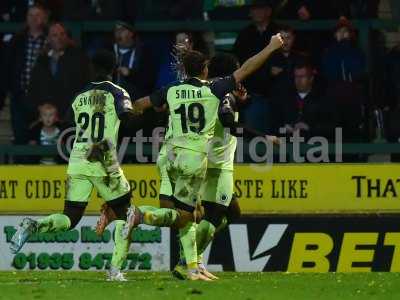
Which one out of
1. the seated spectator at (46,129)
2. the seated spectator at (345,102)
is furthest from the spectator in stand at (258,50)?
the seated spectator at (46,129)

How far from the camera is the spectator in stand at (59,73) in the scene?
54.8 ft

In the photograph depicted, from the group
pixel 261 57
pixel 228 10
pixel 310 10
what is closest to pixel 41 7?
pixel 228 10

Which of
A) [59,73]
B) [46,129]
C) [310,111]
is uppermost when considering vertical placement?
[59,73]

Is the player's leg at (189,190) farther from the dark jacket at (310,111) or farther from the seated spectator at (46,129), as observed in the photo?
the seated spectator at (46,129)

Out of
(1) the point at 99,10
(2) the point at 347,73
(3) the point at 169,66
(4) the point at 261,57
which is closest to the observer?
(4) the point at 261,57

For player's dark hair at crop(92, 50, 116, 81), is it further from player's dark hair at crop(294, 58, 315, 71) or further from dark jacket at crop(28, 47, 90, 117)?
dark jacket at crop(28, 47, 90, 117)

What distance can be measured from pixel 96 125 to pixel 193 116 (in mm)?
889

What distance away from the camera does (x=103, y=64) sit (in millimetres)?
12375

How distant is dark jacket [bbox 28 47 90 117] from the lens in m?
16.7

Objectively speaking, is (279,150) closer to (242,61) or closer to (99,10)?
(242,61)

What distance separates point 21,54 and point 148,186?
2.53 metres

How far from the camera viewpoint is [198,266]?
41.6 feet

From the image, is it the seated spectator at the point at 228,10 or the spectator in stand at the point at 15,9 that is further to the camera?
the spectator in stand at the point at 15,9

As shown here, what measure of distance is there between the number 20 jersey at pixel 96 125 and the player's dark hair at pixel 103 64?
2.9 inches
